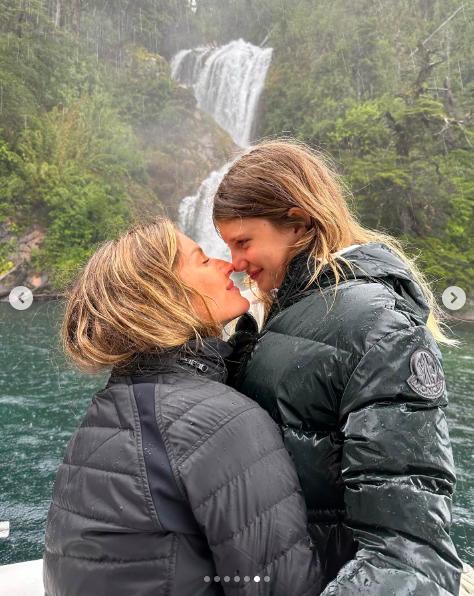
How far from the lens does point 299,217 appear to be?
97cm

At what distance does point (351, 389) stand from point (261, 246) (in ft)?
1.42

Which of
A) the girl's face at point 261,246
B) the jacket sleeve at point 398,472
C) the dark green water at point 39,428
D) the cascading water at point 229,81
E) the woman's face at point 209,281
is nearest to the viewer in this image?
the jacket sleeve at point 398,472

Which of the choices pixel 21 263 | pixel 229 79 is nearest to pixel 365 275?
pixel 21 263

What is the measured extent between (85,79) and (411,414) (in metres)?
19.0

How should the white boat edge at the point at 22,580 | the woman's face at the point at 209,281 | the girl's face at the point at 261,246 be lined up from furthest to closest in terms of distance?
the white boat edge at the point at 22,580 < the girl's face at the point at 261,246 < the woman's face at the point at 209,281

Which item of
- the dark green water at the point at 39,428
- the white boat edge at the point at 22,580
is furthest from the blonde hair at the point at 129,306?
the dark green water at the point at 39,428

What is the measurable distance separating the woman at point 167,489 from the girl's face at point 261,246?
1.06 feet

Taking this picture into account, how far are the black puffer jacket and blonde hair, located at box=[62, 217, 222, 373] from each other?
3.9 inches

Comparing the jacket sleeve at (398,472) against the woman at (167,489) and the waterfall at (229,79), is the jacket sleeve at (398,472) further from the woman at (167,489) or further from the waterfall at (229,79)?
the waterfall at (229,79)

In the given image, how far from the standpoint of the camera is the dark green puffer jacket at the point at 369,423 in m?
0.61

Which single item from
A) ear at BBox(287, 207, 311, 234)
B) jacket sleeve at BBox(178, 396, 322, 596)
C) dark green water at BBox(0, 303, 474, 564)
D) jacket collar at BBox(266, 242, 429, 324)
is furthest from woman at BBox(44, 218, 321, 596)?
dark green water at BBox(0, 303, 474, 564)

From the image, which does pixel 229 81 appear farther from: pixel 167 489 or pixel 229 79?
pixel 167 489

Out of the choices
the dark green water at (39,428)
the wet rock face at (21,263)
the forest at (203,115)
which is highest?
the forest at (203,115)

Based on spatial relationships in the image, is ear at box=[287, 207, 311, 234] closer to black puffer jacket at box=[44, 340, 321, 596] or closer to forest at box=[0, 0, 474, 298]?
black puffer jacket at box=[44, 340, 321, 596]
